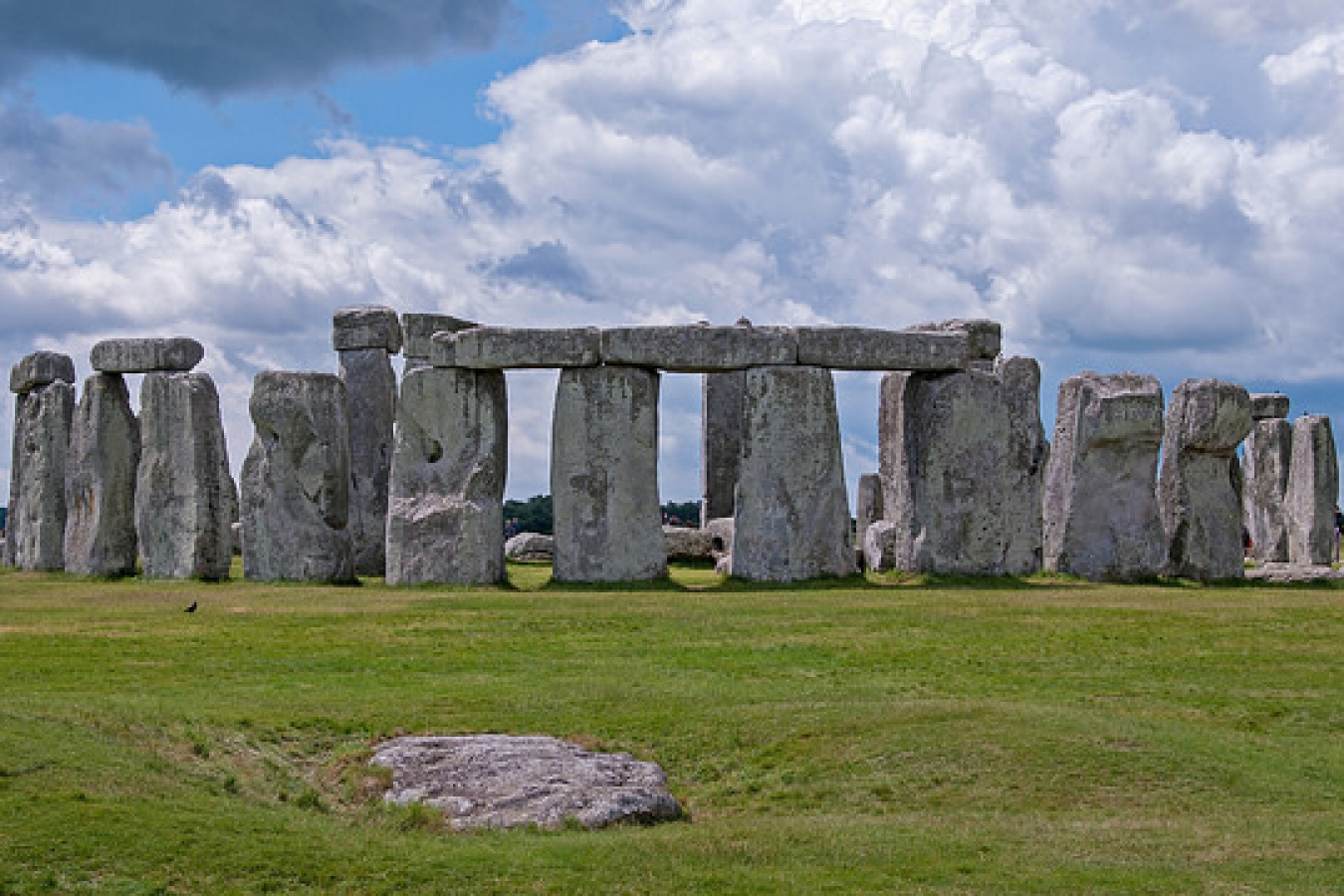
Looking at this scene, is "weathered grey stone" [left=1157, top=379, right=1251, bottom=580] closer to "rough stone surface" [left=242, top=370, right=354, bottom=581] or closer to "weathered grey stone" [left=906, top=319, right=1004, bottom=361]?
"weathered grey stone" [left=906, top=319, right=1004, bottom=361]

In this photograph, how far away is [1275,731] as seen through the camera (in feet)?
52.7

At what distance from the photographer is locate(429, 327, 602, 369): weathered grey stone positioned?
88.8ft

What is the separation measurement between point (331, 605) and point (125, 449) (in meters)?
8.14

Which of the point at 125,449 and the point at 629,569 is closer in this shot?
the point at 629,569

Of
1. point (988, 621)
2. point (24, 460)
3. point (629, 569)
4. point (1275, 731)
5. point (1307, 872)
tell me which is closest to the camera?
point (1307, 872)

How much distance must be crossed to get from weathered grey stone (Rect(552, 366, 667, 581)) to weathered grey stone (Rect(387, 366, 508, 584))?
1118mm

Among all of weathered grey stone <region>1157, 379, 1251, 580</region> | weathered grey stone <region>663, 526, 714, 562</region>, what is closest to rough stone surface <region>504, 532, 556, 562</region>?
weathered grey stone <region>663, 526, 714, 562</region>

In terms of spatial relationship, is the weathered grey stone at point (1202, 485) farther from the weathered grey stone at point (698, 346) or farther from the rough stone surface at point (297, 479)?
the rough stone surface at point (297, 479)

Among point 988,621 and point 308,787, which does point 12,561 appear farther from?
point 308,787

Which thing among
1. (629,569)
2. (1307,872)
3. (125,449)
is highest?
(125,449)

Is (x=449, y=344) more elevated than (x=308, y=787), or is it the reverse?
(x=449, y=344)

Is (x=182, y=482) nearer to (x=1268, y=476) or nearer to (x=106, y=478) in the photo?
(x=106, y=478)

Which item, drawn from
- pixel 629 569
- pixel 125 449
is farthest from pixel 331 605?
pixel 125 449

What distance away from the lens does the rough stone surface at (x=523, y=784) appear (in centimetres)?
1271
